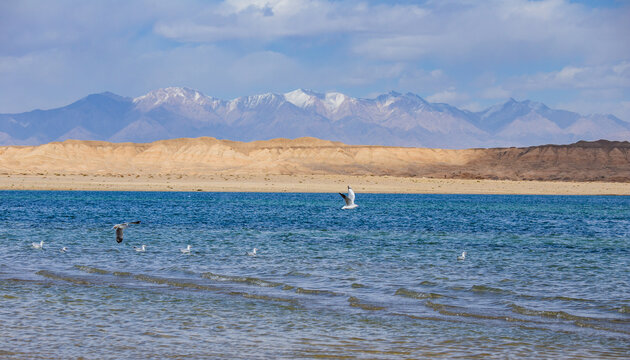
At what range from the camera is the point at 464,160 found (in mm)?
154500

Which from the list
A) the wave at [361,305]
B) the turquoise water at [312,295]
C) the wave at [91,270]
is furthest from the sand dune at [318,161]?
the wave at [361,305]

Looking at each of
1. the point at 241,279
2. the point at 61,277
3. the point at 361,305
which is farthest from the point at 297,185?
the point at 361,305

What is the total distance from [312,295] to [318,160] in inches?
5197

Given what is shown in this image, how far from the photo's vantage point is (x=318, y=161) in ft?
490

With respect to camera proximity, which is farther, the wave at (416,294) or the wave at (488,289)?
the wave at (488,289)

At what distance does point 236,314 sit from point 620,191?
95790mm

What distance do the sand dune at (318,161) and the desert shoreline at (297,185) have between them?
1546cm

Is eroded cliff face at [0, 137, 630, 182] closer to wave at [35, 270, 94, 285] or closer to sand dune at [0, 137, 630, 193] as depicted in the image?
sand dune at [0, 137, 630, 193]

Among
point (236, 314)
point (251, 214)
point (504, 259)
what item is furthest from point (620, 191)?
point (236, 314)

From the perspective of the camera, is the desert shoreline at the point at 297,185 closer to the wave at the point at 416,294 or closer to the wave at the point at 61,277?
the wave at the point at 61,277

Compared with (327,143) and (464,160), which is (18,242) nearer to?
(464,160)

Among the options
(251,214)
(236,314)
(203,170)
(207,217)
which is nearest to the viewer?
(236,314)

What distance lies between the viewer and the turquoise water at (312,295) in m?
13.5

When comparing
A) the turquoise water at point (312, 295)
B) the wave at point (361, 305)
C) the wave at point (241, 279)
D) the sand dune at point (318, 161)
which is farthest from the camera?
the sand dune at point (318, 161)
